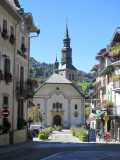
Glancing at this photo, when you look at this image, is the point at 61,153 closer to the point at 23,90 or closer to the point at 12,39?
the point at 23,90

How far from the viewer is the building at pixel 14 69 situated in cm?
2134

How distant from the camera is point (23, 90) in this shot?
25391 millimetres

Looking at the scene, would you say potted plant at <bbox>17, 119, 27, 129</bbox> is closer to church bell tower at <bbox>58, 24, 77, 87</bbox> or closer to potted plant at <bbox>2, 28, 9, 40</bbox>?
potted plant at <bbox>2, 28, 9, 40</bbox>

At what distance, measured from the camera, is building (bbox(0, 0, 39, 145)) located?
21344 mm

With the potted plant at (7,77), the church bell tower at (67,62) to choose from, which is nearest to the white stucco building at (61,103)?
the church bell tower at (67,62)

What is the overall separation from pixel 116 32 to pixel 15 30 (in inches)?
597

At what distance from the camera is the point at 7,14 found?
22.3 metres

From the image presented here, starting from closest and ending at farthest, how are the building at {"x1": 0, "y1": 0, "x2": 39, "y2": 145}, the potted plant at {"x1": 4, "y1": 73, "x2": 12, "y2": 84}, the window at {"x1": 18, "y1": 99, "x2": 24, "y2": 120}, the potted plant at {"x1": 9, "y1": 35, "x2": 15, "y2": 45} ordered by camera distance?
the building at {"x1": 0, "y1": 0, "x2": 39, "y2": 145}
the potted plant at {"x1": 4, "y1": 73, "x2": 12, "y2": 84}
the potted plant at {"x1": 9, "y1": 35, "x2": 15, "y2": 45}
the window at {"x1": 18, "y1": 99, "x2": 24, "y2": 120}

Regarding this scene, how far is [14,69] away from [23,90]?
233 cm

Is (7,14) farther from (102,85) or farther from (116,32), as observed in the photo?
(102,85)

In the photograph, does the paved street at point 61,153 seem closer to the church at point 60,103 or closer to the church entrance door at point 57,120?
the church at point 60,103

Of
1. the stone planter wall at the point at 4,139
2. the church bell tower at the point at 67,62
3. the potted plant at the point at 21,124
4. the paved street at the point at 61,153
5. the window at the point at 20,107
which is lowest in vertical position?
the paved street at the point at 61,153

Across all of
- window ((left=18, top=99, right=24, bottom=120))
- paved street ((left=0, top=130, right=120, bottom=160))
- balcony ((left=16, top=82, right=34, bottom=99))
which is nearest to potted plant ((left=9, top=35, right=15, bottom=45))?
balcony ((left=16, top=82, right=34, bottom=99))

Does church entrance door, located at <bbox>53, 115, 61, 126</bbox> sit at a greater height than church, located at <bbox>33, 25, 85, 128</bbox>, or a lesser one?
lesser
